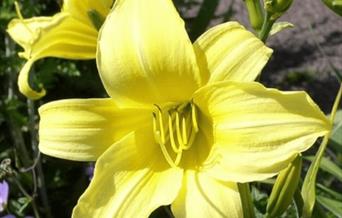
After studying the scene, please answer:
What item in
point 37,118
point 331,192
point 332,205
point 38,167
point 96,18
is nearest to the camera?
point 96,18

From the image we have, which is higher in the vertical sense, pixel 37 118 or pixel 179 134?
pixel 179 134

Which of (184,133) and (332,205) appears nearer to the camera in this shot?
(184,133)

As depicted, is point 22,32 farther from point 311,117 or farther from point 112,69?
point 311,117

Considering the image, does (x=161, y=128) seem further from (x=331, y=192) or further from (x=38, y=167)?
(x=38, y=167)

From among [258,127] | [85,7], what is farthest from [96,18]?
[258,127]

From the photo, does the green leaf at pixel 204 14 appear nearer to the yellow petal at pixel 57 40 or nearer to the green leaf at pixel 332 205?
the green leaf at pixel 332 205

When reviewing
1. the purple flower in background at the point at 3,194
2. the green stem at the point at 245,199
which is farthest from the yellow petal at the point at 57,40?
the purple flower in background at the point at 3,194

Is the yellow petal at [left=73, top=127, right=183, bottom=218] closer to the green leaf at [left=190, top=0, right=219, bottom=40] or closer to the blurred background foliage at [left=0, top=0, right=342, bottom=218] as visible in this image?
the blurred background foliage at [left=0, top=0, right=342, bottom=218]
